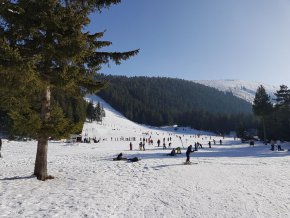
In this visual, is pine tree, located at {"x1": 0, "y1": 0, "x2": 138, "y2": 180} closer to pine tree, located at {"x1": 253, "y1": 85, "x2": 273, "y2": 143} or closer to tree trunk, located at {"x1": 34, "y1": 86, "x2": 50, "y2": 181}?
tree trunk, located at {"x1": 34, "y1": 86, "x2": 50, "y2": 181}

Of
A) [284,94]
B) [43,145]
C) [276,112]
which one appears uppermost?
[284,94]

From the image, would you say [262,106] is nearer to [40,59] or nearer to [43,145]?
[43,145]

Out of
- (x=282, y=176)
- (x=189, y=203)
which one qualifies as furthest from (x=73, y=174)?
(x=282, y=176)

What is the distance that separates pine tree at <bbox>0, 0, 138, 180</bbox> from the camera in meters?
14.1

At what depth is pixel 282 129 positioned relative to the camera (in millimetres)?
72062

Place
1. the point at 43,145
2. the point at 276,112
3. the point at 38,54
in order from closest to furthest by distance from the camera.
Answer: the point at 38,54, the point at 43,145, the point at 276,112

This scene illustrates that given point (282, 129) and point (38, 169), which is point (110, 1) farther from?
point (282, 129)

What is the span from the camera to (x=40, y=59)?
1388 centimetres

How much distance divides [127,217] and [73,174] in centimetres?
847

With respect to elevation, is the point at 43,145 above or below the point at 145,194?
above

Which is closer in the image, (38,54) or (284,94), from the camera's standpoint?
(38,54)

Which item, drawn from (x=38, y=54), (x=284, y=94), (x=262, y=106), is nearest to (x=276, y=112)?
(x=284, y=94)

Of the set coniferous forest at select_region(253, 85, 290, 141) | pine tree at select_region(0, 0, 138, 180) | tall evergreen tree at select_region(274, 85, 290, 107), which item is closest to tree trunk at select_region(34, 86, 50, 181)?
pine tree at select_region(0, 0, 138, 180)

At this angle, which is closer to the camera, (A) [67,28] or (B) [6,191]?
(B) [6,191]
